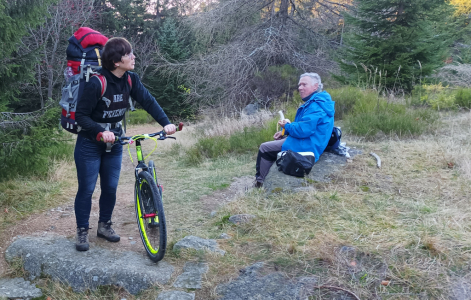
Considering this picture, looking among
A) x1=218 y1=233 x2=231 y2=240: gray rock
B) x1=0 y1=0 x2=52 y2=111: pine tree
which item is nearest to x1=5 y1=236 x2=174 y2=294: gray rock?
x1=218 y1=233 x2=231 y2=240: gray rock

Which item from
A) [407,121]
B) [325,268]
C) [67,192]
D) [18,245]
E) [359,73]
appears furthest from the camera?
[359,73]

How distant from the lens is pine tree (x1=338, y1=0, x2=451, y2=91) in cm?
1041

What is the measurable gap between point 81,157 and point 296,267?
1882 millimetres

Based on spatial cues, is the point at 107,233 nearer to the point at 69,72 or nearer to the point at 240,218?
the point at 240,218

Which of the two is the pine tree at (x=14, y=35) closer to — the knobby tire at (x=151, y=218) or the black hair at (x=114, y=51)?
the black hair at (x=114, y=51)

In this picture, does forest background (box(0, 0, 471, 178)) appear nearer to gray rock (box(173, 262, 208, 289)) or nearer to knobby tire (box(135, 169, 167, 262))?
knobby tire (box(135, 169, 167, 262))

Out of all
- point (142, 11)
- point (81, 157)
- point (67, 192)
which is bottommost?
point (67, 192)

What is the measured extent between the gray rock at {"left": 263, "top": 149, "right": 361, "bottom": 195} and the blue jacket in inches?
10.4

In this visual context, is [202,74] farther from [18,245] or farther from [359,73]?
A: [18,245]

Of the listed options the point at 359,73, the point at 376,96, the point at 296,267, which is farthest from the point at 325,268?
the point at 359,73

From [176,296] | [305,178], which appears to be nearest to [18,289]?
[176,296]

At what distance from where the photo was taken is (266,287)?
8.44 feet

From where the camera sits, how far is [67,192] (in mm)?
5031

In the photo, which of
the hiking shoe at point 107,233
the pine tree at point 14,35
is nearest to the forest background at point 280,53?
the pine tree at point 14,35
